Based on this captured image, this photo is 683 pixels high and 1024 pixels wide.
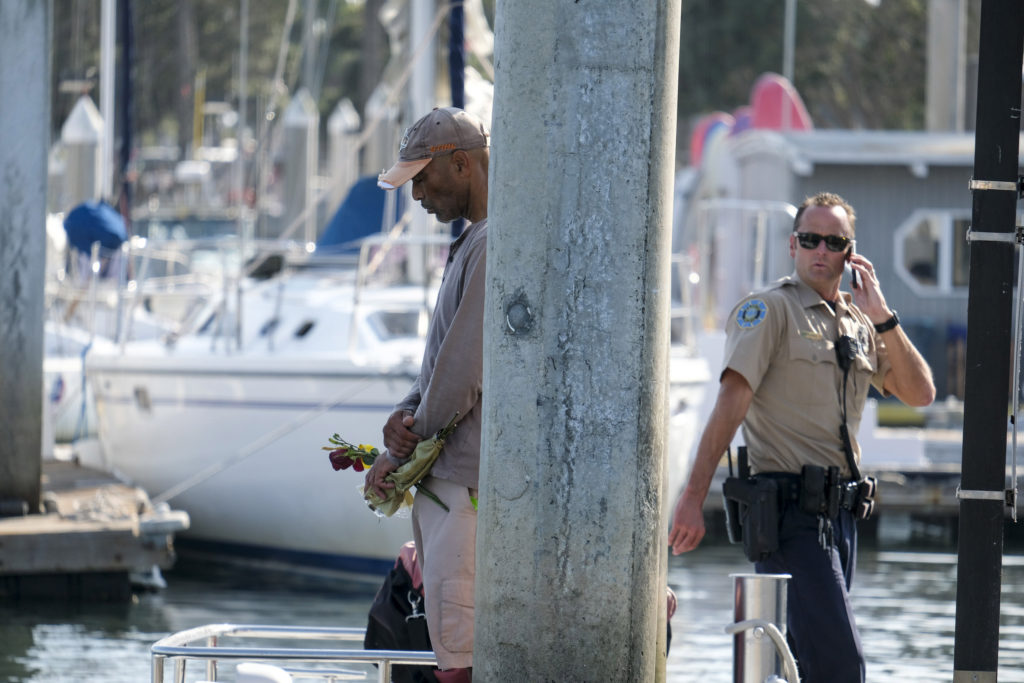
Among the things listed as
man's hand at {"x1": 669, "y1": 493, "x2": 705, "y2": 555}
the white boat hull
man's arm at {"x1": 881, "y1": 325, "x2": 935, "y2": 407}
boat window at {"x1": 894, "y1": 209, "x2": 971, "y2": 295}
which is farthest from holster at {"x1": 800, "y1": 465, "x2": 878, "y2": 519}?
boat window at {"x1": 894, "y1": 209, "x2": 971, "y2": 295}

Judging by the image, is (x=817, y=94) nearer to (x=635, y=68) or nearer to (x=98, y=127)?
(x=98, y=127)

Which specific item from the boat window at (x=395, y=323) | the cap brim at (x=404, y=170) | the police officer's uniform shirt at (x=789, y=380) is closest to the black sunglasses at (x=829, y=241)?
the police officer's uniform shirt at (x=789, y=380)

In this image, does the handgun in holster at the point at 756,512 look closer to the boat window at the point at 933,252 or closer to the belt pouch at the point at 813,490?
the belt pouch at the point at 813,490

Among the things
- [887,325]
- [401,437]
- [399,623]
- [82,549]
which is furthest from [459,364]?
[82,549]

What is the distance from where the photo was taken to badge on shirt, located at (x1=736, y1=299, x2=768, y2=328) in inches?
198

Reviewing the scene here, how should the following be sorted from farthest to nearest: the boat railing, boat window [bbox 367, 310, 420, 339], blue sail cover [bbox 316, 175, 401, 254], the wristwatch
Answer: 1. blue sail cover [bbox 316, 175, 401, 254]
2. boat window [bbox 367, 310, 420, 339]
3. the wristwatch
4. the boat railing

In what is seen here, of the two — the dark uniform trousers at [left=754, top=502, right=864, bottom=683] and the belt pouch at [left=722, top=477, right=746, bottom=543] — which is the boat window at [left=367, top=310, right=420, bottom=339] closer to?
the belt pouch at [left=722, top=477, right=746, bottom=543]

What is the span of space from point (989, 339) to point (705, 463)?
4.26ft

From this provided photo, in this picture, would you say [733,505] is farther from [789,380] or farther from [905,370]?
[905,370]

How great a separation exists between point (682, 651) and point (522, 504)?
20.2 ft

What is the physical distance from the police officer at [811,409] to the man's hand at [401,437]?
1131mm

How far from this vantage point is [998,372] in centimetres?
385

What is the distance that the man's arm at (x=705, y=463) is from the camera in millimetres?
4930

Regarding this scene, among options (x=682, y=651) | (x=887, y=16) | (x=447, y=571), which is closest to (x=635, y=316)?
(x=447, y=571)
